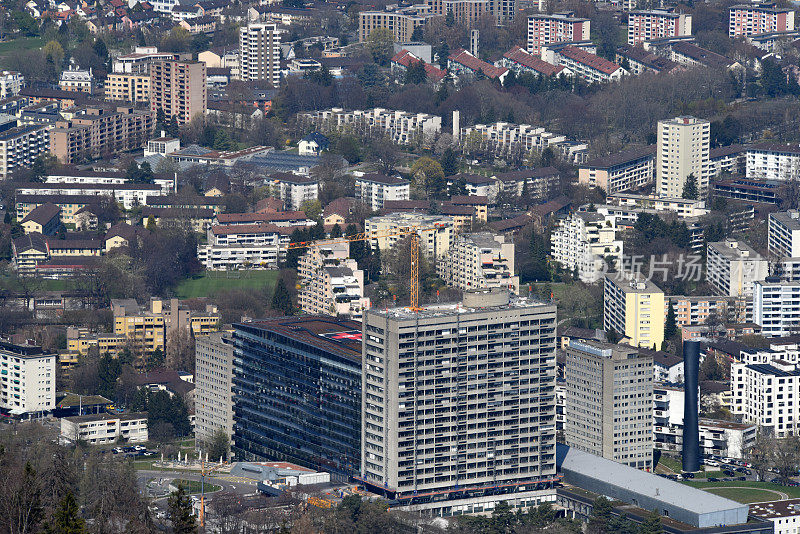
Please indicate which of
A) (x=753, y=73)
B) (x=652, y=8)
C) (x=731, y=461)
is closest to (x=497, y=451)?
(x=731, y=461)

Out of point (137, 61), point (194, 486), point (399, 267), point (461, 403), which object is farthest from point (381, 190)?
point (461, 403)

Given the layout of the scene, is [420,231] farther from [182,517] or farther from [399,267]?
[182,517]

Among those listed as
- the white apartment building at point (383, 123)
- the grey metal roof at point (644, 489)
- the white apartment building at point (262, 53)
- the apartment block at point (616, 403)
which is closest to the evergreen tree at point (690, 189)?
the white apartment building at point (383, 123)

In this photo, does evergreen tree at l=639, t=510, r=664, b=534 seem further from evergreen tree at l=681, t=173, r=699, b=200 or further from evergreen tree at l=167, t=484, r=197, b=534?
evergreen tree at l=681, t=173, r=699, b=200

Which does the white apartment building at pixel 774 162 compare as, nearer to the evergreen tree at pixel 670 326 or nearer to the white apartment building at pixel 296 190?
the white apartment building at pixel 296 190

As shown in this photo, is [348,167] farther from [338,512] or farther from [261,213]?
[338,512]
